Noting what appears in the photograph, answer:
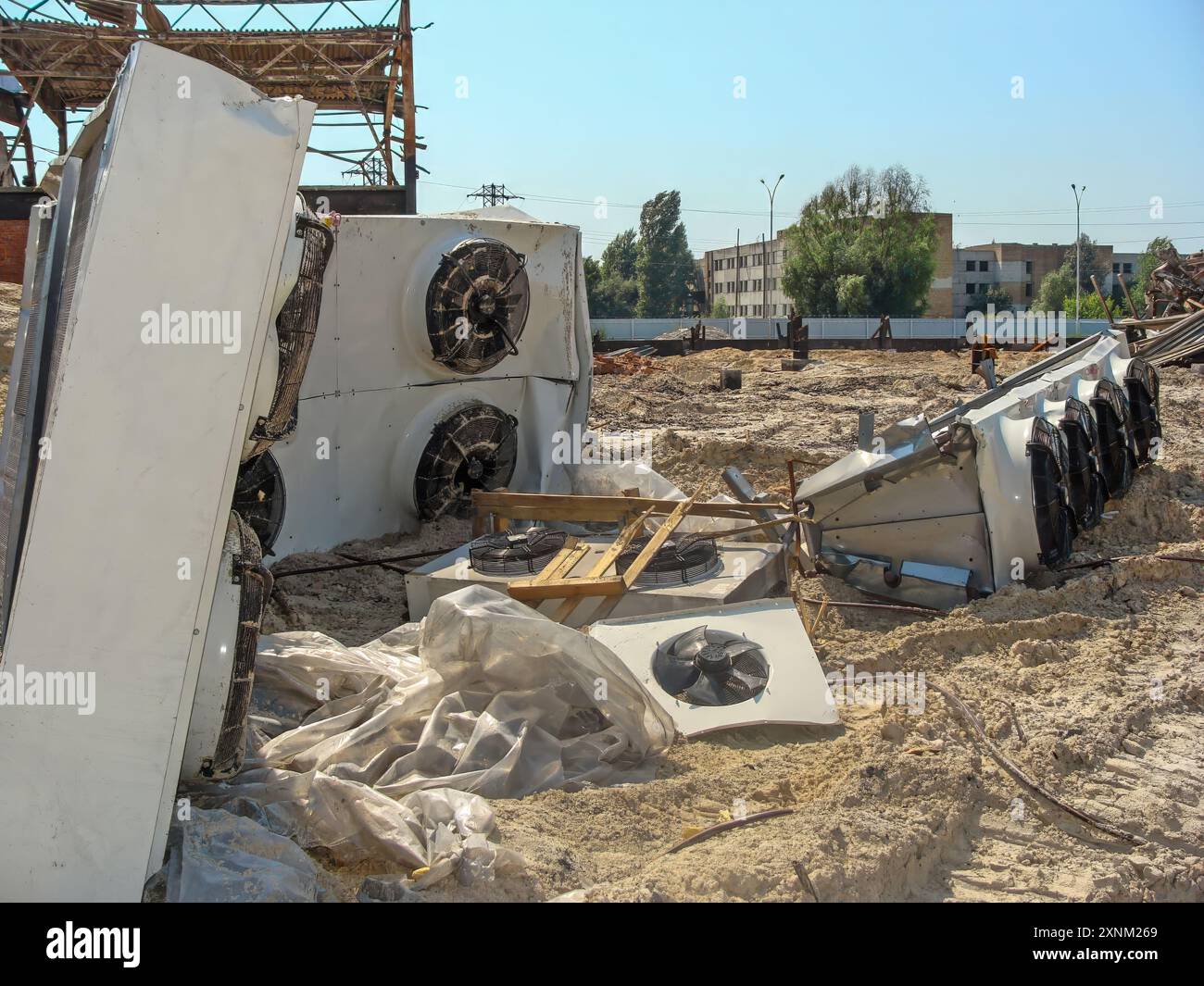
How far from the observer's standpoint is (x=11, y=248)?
38.6 feet

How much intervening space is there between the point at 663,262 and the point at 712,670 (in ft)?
212

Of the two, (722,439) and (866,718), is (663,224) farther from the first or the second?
(866,718)

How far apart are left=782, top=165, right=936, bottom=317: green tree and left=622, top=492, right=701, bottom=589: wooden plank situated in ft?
149

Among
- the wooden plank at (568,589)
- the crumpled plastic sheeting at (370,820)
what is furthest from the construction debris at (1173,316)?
the crumpled plastic sheeting at (370,820)

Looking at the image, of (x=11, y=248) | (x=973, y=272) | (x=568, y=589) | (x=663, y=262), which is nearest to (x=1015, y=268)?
(x=973, y=272)

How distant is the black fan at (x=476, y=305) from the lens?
7480 millimetres

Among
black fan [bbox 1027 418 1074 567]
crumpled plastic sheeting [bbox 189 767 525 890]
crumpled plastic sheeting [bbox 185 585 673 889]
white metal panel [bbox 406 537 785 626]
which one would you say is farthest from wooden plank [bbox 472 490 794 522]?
crumpled plastic sheeting [bbox 189 767 525 890]

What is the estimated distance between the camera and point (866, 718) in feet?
14.4

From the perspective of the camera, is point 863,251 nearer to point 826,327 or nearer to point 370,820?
point 826,327

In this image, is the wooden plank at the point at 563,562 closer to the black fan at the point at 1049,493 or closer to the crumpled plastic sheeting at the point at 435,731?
the crumpled plastic sheeting at the point at 435,731

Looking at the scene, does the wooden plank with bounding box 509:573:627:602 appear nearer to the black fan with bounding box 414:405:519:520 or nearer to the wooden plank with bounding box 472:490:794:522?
the wooden plank with bounding box 472:490:794:522

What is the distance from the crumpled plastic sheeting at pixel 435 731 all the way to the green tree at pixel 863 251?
1876 inches

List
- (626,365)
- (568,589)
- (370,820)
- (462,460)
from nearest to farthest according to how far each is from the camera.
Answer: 1. (370,820)
2. (568,589)
3. (462,460)
4. (626,365)
